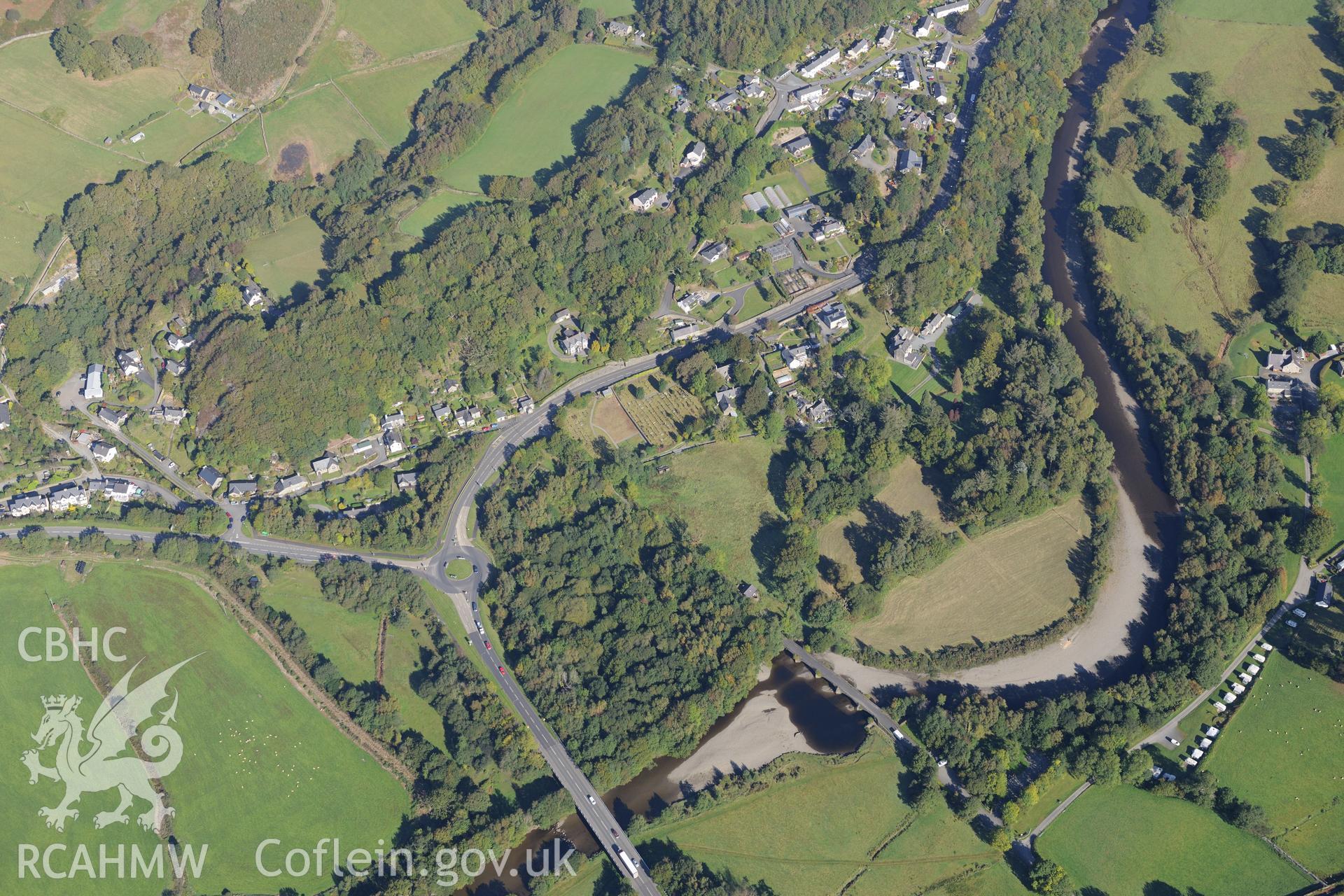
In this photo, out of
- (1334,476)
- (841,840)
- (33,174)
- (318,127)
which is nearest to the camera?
(841,840)

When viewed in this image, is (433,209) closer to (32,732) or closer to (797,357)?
(797,357)

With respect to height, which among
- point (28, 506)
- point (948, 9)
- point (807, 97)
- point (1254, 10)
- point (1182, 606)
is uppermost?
point (948, 9)

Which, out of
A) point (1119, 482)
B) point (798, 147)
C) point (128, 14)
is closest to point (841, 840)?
point (1119, 482)

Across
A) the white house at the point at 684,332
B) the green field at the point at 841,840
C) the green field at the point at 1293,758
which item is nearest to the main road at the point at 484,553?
the white house at the point at 684,332

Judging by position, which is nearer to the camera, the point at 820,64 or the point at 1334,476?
the point at 1334,476

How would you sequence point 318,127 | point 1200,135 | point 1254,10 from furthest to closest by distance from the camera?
point 1254,10, point 318,127, point 1200,135

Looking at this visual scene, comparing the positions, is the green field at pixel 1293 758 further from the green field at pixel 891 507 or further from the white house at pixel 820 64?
the white house at pixel 820 64

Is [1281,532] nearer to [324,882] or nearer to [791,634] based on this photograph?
[791,634]
